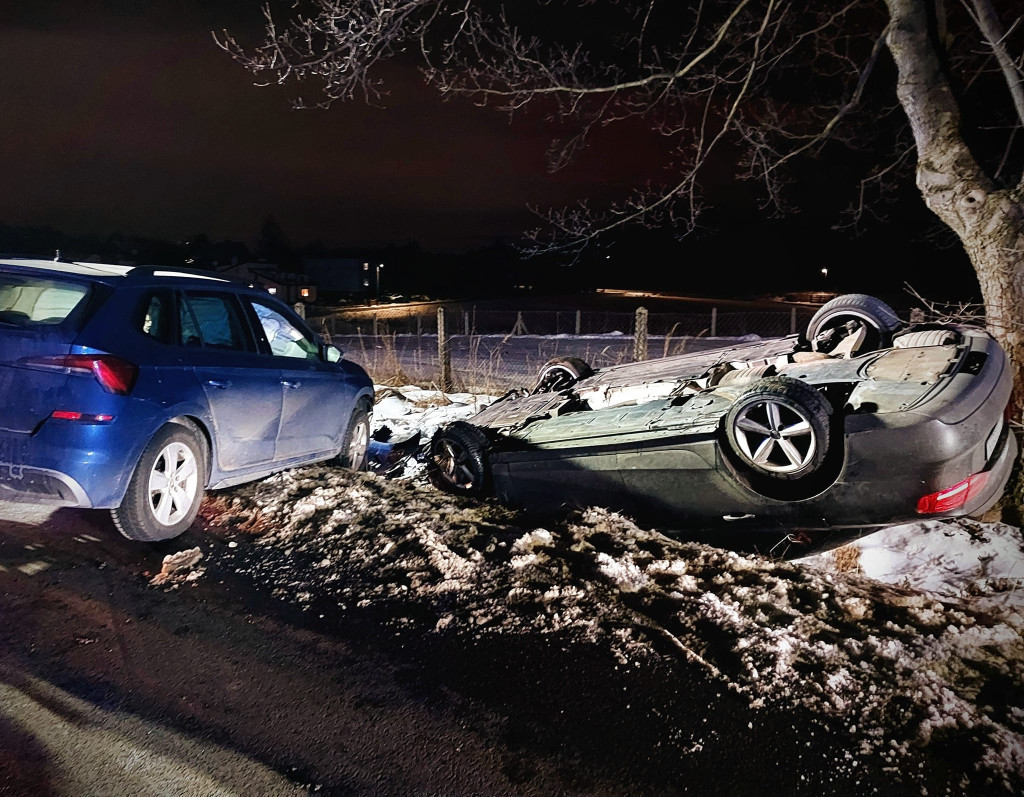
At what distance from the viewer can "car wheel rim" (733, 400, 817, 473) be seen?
415 cm

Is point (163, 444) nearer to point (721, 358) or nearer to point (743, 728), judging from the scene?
point (743, 728)

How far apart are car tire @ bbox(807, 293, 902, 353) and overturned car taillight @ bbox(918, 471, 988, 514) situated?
78.9 inches

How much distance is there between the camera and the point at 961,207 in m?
5.95

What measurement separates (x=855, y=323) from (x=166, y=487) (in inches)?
214

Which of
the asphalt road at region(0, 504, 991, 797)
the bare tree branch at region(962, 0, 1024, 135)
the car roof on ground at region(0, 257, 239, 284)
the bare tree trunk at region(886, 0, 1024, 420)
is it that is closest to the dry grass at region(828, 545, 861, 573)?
the asphalt road at region(0, 504, 991, 797)

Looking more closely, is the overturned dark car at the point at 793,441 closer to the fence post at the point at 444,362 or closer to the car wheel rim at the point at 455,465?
the car wheel rim at the point at 455,465

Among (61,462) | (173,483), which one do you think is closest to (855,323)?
(173,483)

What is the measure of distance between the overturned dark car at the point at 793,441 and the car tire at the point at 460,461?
1 centimetres

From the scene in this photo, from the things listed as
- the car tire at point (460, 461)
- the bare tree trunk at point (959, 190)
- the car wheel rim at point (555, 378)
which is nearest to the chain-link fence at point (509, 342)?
the car wheel rim at point (555, 378)

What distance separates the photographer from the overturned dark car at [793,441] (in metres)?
3.96

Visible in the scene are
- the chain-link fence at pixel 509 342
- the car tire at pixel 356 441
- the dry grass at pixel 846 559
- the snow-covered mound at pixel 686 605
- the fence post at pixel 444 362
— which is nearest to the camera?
the snow-covered mound at pixel 686 605

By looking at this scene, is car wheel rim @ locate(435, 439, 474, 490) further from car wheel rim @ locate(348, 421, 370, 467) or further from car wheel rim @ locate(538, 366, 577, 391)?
car wheel rim @ locate(538, 366, 577, 391)

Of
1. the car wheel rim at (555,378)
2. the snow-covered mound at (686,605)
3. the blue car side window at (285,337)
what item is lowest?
the snow-covered mound at (686,605)

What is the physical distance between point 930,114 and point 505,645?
552 centimetres
